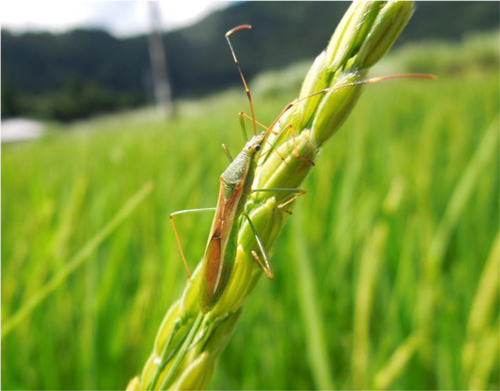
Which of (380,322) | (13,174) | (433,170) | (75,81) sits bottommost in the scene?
(380,322)

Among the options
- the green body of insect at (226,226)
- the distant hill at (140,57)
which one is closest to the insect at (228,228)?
the green body of insect at (226,226)

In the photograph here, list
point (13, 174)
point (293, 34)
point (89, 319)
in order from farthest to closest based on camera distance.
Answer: point (293, 34)
point (13, 174)
point (89, 319)

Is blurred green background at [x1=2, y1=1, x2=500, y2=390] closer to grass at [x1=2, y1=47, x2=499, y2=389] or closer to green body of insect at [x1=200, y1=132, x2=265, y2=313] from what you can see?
grass at [x1=2, y1=47, x2=499, y2=389]

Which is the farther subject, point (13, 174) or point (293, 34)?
point (293, 34)

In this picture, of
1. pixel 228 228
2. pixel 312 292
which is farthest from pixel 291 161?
pixel 312 292

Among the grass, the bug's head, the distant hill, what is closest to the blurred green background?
the grass

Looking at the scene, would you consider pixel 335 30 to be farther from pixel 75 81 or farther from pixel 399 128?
pixel 75 81

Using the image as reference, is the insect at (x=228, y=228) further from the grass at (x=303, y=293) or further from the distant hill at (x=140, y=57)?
the distant hill at (x=140, y=57)

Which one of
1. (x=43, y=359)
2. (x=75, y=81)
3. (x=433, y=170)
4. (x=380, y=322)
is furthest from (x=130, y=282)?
(x=75, y=81)
